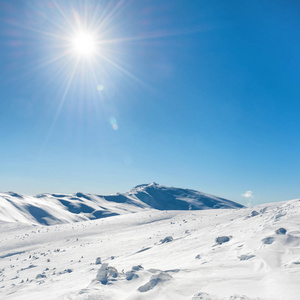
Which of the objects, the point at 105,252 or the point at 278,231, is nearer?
the point at 278,231

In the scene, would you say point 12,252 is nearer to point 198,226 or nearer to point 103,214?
point 198,226

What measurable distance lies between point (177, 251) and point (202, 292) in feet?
26.2

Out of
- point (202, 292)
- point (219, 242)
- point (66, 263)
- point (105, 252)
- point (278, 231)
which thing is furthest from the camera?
point (105, 252)

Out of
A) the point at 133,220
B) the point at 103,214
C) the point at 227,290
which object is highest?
the point at 103,214

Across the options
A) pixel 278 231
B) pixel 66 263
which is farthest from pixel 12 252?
pixel 278 231

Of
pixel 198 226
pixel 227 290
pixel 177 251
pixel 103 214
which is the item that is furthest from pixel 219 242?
pixel 103 214

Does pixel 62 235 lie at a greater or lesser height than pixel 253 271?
greater

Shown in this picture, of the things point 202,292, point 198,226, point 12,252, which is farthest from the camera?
point 198,226

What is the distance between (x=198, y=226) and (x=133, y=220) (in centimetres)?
1283

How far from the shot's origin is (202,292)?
5629mm

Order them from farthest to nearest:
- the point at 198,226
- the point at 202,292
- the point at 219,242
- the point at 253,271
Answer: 1. the point at 198,226
2. the point at 219,242
3. the point at 253,271
4. the point at 202,292

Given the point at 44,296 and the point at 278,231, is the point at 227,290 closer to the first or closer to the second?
the point at 44,296

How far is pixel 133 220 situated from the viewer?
35562 millimetres

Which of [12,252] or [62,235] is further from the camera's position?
[62,235]
